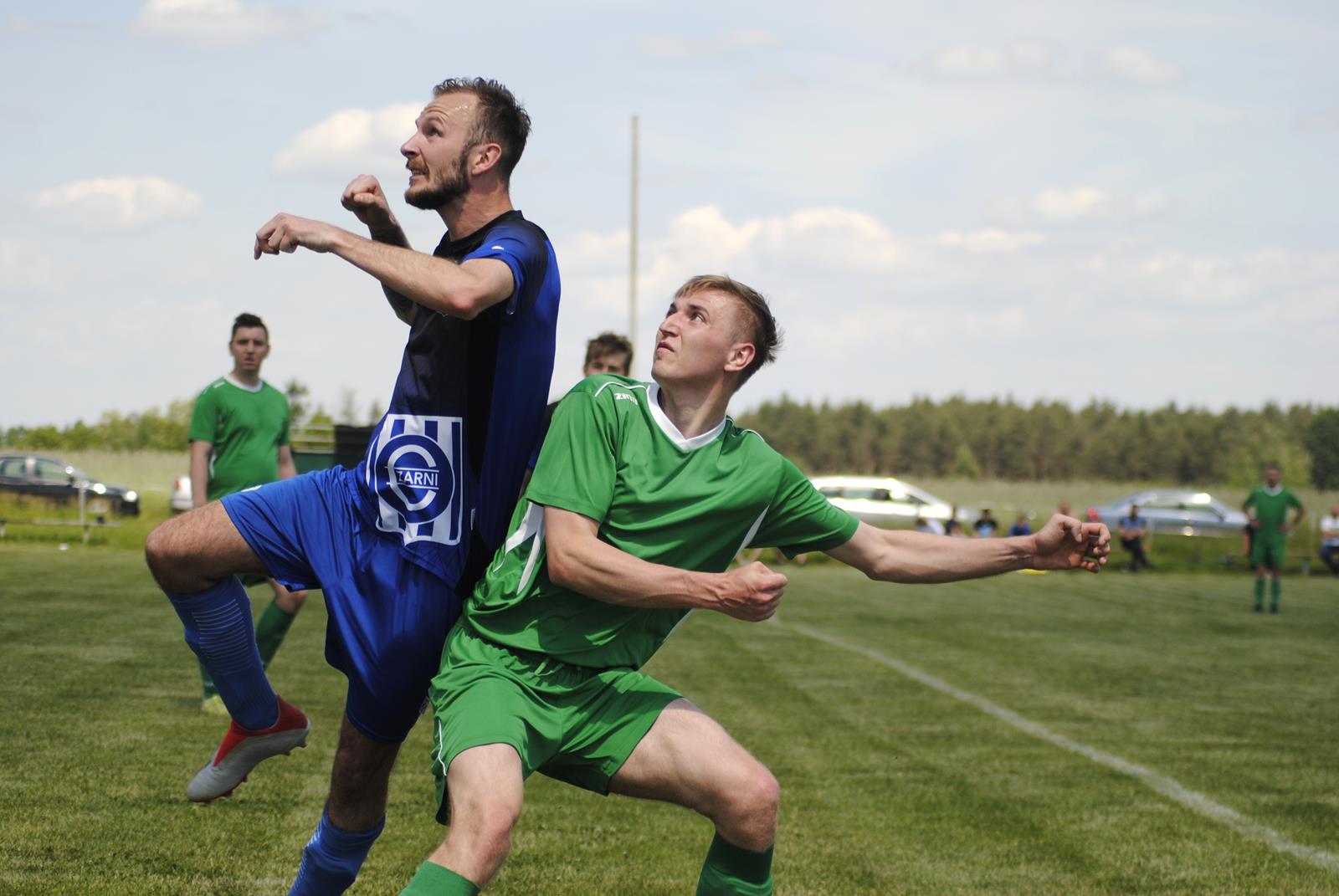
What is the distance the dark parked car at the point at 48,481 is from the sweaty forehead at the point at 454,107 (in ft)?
90.3

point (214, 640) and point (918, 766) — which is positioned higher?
point (214, 640)

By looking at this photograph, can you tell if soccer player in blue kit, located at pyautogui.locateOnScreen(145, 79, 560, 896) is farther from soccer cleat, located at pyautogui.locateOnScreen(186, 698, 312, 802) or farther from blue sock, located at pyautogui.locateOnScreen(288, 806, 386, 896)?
soccer cleat, located at pyautogui.locateOnScreen(186, 698, 312, 802)

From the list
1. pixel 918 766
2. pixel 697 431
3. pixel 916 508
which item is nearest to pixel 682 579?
pixel 697 431

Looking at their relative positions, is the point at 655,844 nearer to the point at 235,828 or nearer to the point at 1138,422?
the point at 235,828

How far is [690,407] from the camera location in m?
3.79

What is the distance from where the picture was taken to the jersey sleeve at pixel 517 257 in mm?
3607

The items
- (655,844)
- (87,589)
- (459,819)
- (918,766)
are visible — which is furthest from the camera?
(87,589)

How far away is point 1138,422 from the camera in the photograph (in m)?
103

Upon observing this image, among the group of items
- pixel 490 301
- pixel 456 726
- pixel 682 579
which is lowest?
pixel 456 726

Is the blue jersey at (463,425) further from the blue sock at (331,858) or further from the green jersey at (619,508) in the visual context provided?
the blue sock at (331,858)

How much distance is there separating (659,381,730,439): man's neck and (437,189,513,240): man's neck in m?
0.66

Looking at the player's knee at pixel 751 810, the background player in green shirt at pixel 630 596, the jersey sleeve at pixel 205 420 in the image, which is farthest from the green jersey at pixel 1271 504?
the player's knee at pixel 751 810

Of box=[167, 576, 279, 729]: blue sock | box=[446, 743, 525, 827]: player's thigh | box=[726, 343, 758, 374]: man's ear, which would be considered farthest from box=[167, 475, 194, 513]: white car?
box=[446, 743, 525, 827]: player's thigh

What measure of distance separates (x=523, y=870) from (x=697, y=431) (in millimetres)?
2479
